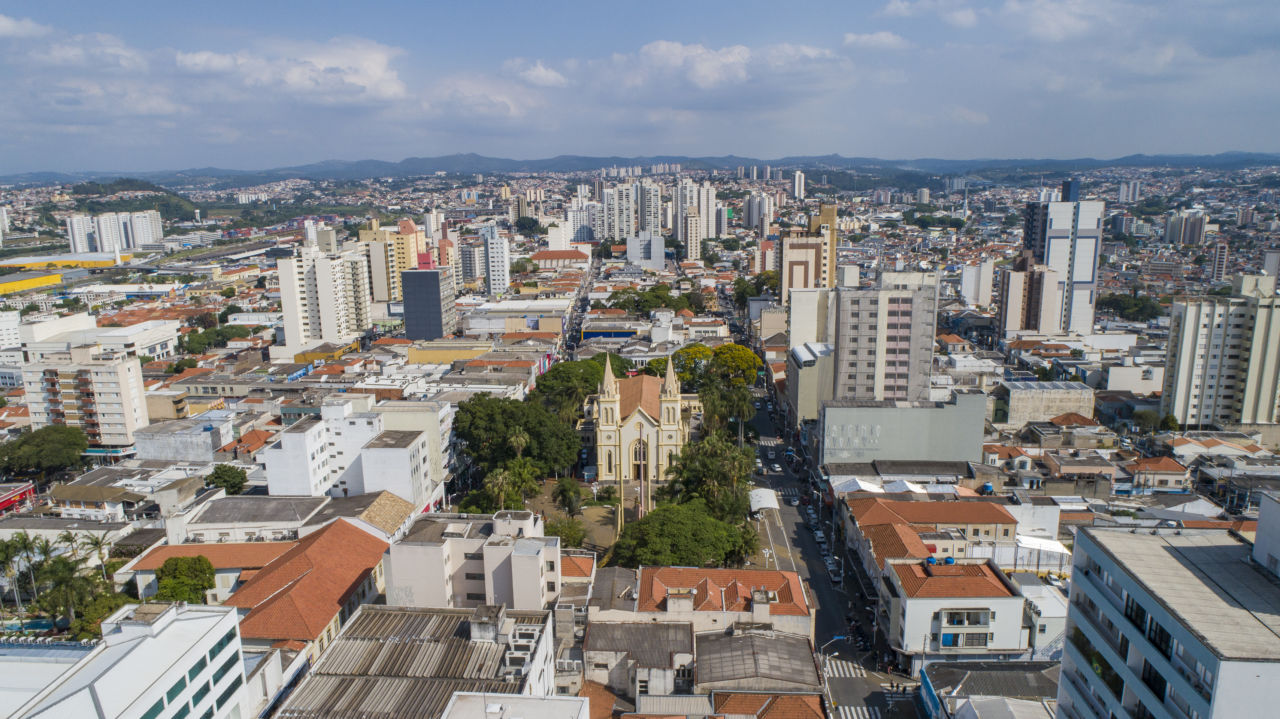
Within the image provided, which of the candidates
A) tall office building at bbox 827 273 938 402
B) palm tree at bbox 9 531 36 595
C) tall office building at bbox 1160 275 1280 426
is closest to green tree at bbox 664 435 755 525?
tall office building at bbox 827 273 938 402

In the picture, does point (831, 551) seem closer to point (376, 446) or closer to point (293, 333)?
point (376, 446)

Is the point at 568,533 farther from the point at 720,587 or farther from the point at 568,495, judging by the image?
the point at 720,587

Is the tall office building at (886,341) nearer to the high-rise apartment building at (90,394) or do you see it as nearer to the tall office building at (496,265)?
the high-rise apartment building at (90,394)

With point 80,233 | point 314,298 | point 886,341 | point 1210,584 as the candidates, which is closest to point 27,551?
point 1210,584

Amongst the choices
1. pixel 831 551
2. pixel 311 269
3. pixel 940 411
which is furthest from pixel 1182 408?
pixel 311 269

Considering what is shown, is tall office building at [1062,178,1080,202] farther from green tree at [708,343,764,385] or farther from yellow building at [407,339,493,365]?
yellow building at [407,339,493,365]

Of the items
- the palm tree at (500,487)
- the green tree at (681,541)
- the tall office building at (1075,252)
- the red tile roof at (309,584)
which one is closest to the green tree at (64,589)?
the red tile roof at (309,584)

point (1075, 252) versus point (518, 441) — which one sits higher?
point (1075, 252)
